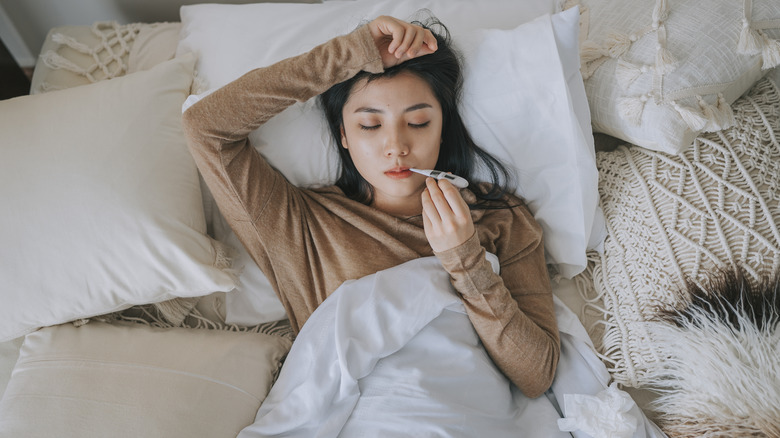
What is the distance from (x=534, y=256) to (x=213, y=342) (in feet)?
2.59

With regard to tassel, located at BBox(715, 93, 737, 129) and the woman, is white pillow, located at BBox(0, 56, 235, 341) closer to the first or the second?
the woman

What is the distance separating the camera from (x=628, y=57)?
3.81 ft

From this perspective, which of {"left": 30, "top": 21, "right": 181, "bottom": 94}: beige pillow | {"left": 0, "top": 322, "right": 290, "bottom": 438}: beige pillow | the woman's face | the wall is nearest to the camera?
{"left": 0, "top": 322, "right": 290, "bottom": 438}: beige pillow

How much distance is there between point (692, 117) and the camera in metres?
1.08

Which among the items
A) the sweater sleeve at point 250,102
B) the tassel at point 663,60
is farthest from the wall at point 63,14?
the tassel at point 663,60

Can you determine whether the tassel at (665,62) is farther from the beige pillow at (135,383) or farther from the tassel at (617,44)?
Answer: the beige pillow at (135,383)

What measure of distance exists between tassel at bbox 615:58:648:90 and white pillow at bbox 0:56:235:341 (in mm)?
1025

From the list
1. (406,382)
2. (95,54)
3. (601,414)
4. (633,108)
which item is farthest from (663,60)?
(95,54)

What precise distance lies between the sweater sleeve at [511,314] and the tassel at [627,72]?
0.48 m

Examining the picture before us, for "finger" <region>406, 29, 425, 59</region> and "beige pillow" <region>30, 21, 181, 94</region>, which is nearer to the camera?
"finger" <region>406, 29, 425, 59</region>

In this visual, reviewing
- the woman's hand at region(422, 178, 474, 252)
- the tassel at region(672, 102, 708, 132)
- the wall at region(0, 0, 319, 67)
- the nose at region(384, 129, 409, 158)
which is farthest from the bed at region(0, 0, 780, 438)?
the wall at region(0, 0, 319, 67)

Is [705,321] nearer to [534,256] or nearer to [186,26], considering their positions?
[534,256]

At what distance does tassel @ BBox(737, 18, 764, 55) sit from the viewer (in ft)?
3.57

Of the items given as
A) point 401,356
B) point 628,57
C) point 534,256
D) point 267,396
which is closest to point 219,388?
point 267,396
